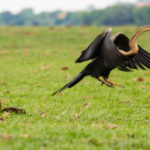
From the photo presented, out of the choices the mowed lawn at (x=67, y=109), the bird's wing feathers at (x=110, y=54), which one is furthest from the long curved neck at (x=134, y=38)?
the mowed lawn at (x=67, y=109)

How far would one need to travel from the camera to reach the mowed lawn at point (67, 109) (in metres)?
3.70

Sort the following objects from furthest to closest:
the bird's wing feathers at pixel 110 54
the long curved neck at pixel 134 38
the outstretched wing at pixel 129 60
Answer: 1. the outstretched wing at pixel 129 60
2. the long curved neck at pixel 134 38
3. the bird's wing feathers at pixel 110 54

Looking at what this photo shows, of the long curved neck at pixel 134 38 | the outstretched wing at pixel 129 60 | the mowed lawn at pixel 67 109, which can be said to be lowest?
the mowed lawn at pixel 67 109

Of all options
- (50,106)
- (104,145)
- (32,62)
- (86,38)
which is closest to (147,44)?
(86,38)

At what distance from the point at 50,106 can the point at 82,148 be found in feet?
11.0

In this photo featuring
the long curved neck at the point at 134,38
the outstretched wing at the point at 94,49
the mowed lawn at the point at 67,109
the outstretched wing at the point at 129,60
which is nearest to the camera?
the mowed lawn at the point at 67,109

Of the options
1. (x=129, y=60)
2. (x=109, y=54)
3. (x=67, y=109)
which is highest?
(x=109, y=54)

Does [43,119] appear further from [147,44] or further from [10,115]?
[147,44]

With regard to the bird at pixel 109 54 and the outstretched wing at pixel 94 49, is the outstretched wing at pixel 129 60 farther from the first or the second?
the outstretched wing at pixel 94 49

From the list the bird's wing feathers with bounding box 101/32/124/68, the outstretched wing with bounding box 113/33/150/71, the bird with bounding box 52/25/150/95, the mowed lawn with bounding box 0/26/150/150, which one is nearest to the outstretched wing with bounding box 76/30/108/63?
the bird with bounding box 52/25/150/95

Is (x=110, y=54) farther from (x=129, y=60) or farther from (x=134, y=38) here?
(x=129, y=60)

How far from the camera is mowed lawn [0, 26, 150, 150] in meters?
3.70

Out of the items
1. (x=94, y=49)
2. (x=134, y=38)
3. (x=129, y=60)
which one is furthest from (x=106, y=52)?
(x=129, y=60)

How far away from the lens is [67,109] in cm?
647
